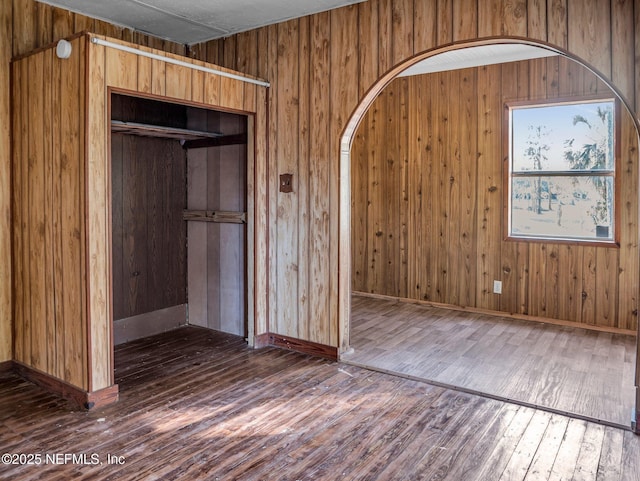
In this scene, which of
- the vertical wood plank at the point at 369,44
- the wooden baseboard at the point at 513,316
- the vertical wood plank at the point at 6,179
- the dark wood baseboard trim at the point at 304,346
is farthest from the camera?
the wooden baseboard at the point at 513,316

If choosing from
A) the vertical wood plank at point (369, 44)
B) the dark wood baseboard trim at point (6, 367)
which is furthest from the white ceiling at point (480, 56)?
the dark wood baseboard trim at point (6, 367)

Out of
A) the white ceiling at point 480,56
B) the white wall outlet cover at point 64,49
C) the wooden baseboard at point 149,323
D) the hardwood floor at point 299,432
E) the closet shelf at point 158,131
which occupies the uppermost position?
the white ceiling at point 480,56

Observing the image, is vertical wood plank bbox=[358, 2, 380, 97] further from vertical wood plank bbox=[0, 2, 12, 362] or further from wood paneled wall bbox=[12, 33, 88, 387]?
vertical wood plank bbox=[0, 2, 12, 362]

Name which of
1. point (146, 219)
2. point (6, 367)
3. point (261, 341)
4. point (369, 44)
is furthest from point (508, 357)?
point (6, 367)

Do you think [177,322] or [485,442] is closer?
[485,442]

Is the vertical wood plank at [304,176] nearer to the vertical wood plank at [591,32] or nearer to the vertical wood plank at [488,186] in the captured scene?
the vertical wood plank at [591,32]

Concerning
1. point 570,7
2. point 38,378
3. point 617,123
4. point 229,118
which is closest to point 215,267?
point 229,118

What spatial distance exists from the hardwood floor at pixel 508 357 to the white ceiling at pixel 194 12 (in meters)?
2.74

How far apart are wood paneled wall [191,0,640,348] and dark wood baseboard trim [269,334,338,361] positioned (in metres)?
0.05

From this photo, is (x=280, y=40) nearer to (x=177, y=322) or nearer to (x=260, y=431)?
(x=177, y=322)

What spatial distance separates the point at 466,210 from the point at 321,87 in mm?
2452

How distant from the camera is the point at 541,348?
4262mm

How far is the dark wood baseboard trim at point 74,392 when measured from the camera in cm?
304

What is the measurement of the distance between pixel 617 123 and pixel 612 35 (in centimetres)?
227
